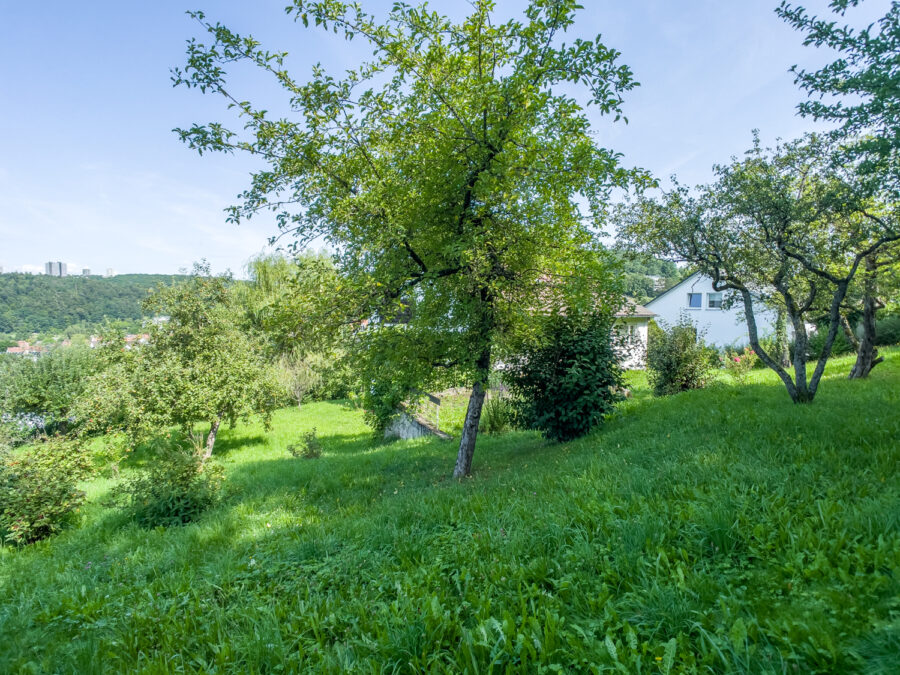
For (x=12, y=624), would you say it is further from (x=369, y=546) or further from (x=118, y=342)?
(x=118, y=342)

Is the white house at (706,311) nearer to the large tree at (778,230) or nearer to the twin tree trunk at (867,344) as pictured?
the twin tree trunk at (867,344)

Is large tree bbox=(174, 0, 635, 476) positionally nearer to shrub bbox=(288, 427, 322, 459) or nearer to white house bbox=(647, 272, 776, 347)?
shrub bbox=(288, 427, 322, 459)

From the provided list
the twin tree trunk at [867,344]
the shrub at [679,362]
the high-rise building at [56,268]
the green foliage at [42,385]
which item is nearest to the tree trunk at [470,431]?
the shrub at [679,362]

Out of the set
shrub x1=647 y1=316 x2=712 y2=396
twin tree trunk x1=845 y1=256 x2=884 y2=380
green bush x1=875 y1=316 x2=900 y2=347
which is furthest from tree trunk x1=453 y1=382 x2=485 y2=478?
green bush x1=875 y1=316 x2=900 y2=347

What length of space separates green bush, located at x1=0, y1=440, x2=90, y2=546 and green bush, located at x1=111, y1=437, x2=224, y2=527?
75 cm

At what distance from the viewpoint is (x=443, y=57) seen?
6.04m

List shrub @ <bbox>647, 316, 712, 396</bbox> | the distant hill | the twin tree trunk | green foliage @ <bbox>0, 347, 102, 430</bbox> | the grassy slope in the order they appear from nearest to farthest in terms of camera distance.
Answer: the grassy slope < the twin tree trunk < shrub @ <bbox>647, 316, 712, 396</bbox> < green foliage @ <bbox>0, 347, 102, 430</bbox> < the distant hill

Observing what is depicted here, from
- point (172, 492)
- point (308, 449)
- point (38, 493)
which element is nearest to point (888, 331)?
point (308, 449)

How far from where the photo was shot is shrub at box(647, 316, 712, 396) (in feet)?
40.1

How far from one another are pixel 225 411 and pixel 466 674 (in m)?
14.0

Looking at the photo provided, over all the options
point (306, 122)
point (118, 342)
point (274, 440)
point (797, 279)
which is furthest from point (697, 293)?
point (118, 342)

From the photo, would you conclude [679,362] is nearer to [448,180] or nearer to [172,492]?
[448,180]

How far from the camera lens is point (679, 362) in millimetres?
12320

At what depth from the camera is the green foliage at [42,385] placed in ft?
74.7
